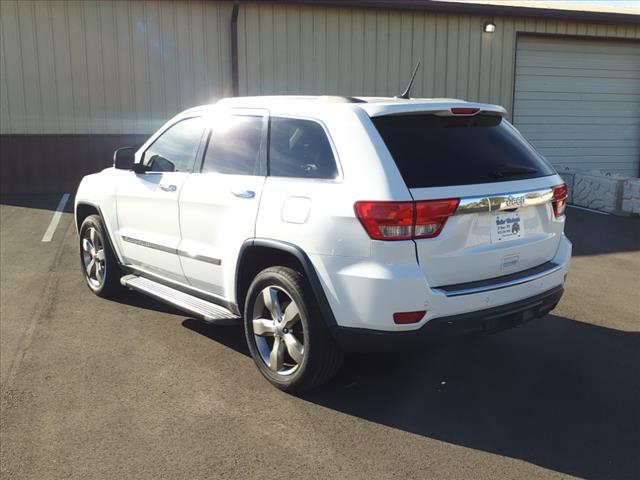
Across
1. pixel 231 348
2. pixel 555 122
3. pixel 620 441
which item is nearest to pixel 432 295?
pixel 620 441

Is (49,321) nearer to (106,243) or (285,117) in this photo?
(106,243)

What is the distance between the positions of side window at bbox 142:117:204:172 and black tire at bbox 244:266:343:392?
129cm

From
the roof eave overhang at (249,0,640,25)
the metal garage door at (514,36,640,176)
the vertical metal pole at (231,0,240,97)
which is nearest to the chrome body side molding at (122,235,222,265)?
the vertical metal pole at (231,0,240,97)

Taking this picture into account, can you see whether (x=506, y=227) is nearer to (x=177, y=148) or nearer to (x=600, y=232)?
(x=177, y=148)

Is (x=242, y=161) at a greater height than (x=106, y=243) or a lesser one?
greater

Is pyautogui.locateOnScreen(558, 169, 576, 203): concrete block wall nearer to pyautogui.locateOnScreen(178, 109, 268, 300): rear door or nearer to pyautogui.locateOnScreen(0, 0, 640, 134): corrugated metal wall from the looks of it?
pyautogui.locateOnScreen(0, 0, 640, 134): corrugated metal wall

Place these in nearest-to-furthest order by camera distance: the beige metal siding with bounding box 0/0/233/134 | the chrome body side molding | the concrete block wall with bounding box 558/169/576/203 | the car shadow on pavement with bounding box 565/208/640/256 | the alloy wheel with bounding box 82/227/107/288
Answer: the chrome body side molding, the alloy wheel with bounding box 82/227/107/288, the car shadow on pavement with bounding box 565/208/640/256, the beige metal siding with bounding box 0/0/233/134, the concrete block wall with bounding box 558/169/576/203

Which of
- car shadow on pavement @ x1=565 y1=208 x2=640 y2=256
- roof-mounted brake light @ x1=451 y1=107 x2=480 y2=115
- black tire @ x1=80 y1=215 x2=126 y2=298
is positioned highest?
roof-mounted brake light @ x1=451 y1=107 x2=480 y2=115

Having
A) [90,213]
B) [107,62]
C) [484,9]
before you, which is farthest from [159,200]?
[484,9]

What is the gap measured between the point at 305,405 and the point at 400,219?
51.4 inches

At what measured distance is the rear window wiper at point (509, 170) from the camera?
3790mm

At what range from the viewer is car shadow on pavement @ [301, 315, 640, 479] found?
336 cm

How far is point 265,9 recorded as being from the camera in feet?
42.3

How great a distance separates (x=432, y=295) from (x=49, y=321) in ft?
11.4
